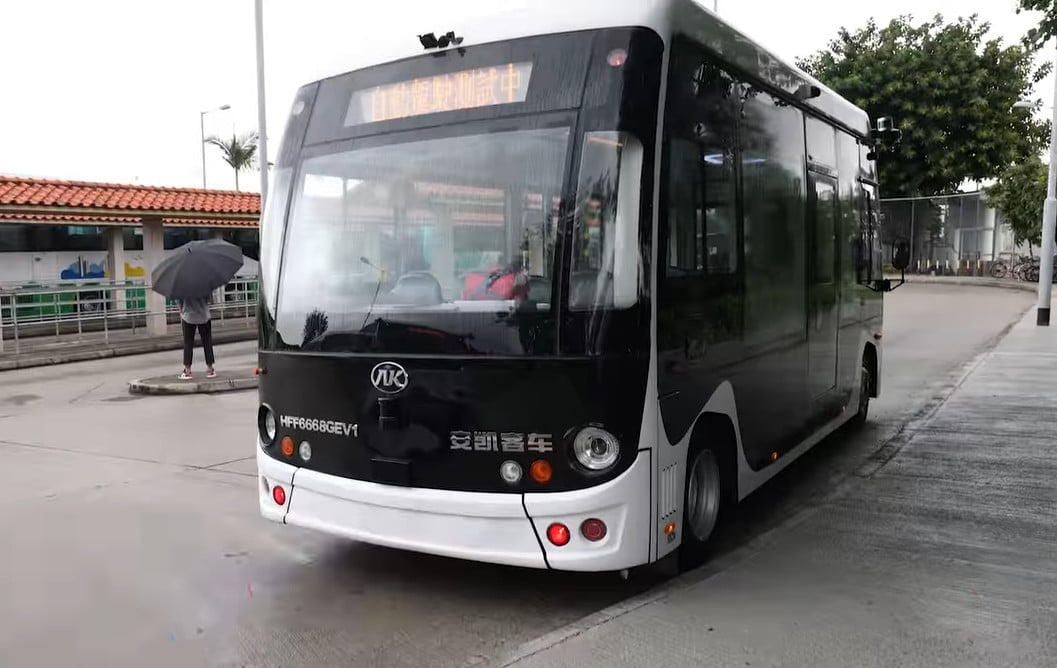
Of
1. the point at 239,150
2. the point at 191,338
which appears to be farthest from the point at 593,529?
the point at 239,150

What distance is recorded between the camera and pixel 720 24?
494cm

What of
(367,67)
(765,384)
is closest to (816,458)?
(765,384)

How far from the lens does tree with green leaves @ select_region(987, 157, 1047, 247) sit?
30984 mm

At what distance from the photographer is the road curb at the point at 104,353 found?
1576cm

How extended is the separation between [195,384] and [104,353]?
6.11m

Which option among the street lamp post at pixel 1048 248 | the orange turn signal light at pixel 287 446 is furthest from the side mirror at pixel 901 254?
the street lamp post at pixel 1048 248

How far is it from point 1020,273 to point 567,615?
35098 millimetres

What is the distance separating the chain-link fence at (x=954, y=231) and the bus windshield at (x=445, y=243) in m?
34.2

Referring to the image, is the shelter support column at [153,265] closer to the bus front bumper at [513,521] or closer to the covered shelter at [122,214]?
the covered shelter at [122,214]

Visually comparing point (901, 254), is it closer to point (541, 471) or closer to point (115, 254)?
point (541, 471)

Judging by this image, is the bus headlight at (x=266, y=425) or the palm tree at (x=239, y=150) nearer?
the bus headlight at (x=266, y=425)

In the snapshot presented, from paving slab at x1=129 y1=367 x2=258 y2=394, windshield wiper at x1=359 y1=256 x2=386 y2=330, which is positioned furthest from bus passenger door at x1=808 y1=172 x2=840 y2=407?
paving slab at x1=129 y1=367 x2=258 y2=394

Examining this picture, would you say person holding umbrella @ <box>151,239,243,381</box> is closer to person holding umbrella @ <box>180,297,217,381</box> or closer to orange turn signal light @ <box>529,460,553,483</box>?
person holding umbrella @ <box>180,297,217,381</box>

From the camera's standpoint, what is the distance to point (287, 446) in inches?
187
